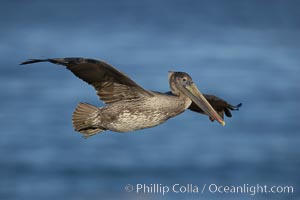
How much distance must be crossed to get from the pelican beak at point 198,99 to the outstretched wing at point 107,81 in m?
0.39

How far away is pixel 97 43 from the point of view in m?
24.8

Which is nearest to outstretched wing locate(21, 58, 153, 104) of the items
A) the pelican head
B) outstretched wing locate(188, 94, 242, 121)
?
the pelican head

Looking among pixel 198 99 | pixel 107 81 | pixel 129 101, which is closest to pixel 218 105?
pixel 198 99

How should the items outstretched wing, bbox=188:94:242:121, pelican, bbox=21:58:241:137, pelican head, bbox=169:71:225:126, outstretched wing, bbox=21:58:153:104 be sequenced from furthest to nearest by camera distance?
outstretched wing, bbox=188:94:242:121, pelican head, bbox=169:71:225:126, pelican, bbox=21:58:241:137, outstretched wing, bbox=21:58:153:104

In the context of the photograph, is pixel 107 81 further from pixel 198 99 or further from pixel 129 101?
pixel 198 99

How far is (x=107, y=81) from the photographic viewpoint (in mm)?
10359

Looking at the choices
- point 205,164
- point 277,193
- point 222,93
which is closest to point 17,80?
point 222,93

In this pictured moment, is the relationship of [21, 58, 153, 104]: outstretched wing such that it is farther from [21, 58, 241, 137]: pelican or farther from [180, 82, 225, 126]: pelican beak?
[180, 82, 225, 126]: pelican beak

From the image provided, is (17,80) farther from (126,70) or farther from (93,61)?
(93,61)

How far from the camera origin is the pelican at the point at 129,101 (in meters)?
10.2

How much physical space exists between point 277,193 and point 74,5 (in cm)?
1664

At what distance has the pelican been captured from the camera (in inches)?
403

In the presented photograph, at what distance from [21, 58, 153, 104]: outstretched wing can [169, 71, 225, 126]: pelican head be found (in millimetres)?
352

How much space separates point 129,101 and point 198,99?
2.12 ft
